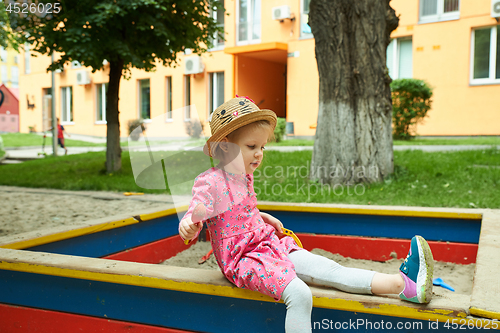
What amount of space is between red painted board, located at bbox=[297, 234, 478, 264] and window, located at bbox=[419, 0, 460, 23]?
42.7 feet

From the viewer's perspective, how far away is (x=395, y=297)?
1.56m

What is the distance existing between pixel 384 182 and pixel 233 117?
426 cm

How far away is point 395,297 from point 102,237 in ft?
5.86

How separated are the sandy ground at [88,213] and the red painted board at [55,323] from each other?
1.03 meters

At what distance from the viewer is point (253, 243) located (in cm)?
179

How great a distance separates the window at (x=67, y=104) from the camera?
976 inches

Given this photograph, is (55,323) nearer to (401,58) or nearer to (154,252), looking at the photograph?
(154,252)

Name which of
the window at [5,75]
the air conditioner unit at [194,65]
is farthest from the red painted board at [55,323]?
the window at [5,75]

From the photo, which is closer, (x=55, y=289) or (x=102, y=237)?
(x=55, y=289)

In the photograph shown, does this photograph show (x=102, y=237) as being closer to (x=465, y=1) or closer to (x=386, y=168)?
(x=386, y=168)

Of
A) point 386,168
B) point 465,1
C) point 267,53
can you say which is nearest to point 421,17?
point 465,1

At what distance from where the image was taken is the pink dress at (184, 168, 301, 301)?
1612 millimetres

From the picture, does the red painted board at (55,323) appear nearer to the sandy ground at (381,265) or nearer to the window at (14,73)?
the sandy ground at (381,265)

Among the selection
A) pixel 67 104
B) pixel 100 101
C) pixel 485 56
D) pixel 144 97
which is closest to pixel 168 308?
pixel 485 56
